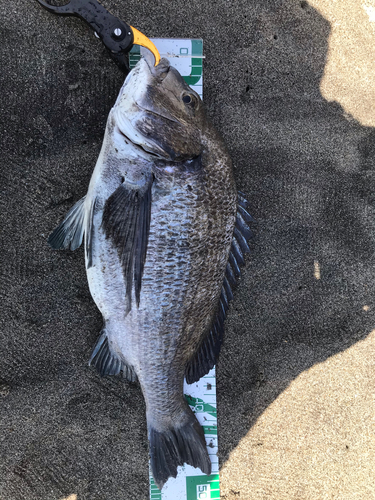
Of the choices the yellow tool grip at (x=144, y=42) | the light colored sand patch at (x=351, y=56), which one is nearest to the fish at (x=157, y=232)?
the yellow tool grip at (x=144, y=42)

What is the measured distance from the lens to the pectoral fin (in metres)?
1.53

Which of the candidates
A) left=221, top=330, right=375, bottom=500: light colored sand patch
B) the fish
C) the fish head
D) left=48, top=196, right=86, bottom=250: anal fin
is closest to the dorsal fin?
the fish

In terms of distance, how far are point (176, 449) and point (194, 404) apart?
1.02 feet

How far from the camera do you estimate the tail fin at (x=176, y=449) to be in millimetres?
1882

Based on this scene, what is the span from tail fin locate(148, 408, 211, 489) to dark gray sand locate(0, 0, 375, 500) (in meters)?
0.27

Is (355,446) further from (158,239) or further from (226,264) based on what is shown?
(158,239)

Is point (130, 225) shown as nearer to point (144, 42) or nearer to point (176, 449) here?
point (144, 42)

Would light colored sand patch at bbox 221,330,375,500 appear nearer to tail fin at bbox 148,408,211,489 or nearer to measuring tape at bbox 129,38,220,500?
measuring tape at bbox 129,38,220,500

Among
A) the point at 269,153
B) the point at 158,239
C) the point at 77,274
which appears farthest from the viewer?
the point at 269,153

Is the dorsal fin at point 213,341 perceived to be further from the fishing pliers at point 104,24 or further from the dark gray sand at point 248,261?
the fishing pliers at point 104,24

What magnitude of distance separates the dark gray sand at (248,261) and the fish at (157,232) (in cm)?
38

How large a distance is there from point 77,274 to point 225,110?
1469 millimetres

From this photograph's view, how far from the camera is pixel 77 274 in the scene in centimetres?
207

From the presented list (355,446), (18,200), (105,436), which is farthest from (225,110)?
(355,446)
